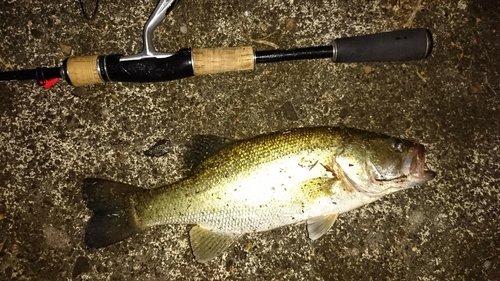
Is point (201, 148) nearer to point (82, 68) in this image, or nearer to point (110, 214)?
point (110, 214)

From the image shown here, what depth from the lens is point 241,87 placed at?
9.30ft

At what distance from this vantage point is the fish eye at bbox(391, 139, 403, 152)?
7.93 feet

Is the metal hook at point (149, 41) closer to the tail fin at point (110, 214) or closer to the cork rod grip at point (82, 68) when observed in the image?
the cork rod grip at point (82, 68)

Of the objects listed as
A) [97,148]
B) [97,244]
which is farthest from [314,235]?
[97,148]

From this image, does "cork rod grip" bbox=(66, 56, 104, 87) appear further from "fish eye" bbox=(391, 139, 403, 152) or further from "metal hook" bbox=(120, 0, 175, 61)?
"fish eye" bbox=(391, 139, 403, 152)

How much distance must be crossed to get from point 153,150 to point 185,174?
37cm

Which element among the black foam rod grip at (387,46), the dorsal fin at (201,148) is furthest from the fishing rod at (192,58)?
the dorsal fin at (201,148)

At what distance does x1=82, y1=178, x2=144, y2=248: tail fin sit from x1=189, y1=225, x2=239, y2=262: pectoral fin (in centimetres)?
37

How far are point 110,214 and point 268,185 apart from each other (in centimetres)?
105

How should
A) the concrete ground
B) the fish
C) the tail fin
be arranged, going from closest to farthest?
1. the fish
2. the tail fin
3. the concrete ground

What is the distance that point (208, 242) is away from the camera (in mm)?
2547

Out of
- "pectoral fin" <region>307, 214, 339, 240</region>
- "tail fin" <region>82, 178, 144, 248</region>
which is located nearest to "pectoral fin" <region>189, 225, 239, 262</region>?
"tail fin" <region>82, 178, 144, 248</region>

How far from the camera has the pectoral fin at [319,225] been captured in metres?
2.52

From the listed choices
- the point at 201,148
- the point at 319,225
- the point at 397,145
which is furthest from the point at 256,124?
the point at 397,145
